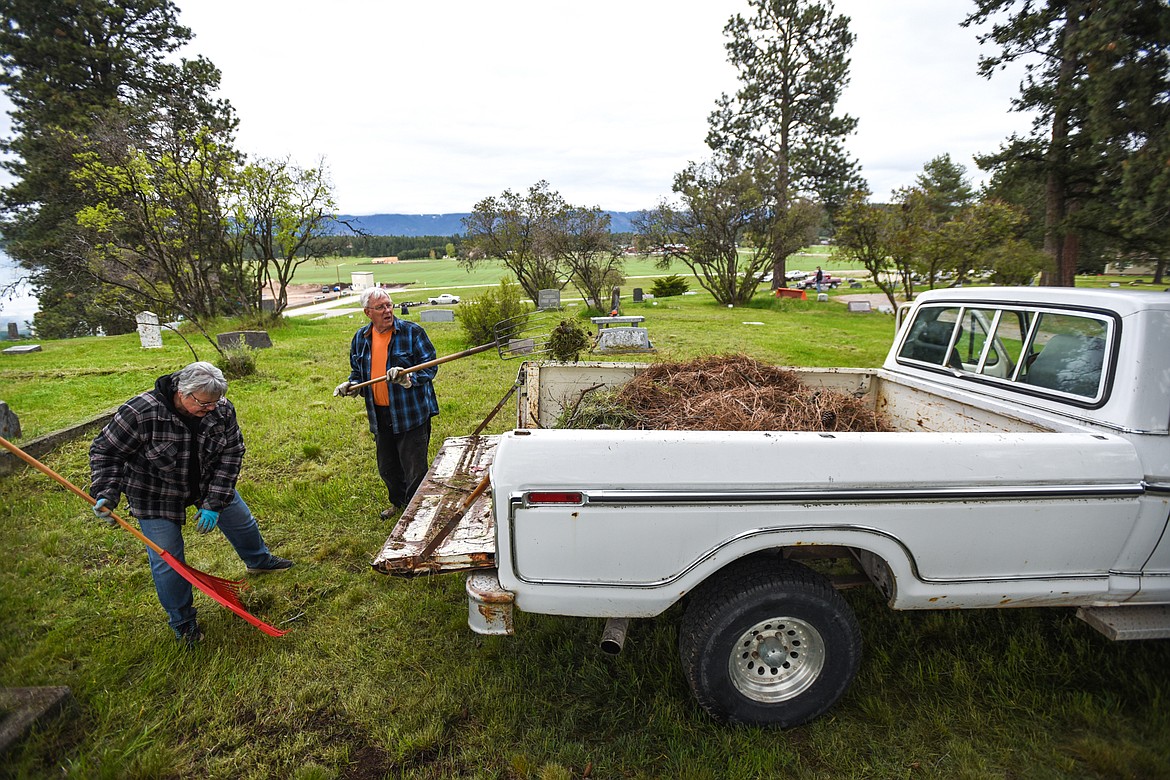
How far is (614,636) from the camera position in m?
2.29

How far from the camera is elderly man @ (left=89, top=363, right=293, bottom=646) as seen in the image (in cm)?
283

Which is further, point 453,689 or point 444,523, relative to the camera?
point 444,523

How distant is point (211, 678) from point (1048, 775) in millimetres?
3894

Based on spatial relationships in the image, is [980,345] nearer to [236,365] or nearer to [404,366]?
[404,366]

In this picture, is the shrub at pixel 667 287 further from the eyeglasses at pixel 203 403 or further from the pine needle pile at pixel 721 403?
the eyeglasses at pixel 203 403

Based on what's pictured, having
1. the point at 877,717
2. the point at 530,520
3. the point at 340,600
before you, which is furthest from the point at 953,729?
the point at 340,600

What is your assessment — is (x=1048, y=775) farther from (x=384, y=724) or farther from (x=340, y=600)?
(x=340, y=600)

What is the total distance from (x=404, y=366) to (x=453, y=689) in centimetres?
227

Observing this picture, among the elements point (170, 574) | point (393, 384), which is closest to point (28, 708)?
point (170, 574)

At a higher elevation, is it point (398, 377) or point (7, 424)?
point (398, 377)

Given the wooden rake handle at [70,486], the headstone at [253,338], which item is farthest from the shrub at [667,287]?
the wooden rake handle at [70,486]

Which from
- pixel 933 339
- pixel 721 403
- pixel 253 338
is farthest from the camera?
pixel 253 338

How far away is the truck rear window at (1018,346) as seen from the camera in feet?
8.85

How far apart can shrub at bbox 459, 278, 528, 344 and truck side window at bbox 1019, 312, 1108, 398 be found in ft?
32.7
